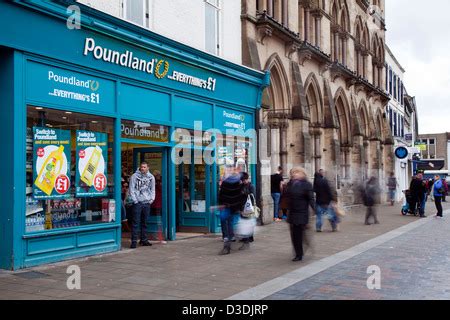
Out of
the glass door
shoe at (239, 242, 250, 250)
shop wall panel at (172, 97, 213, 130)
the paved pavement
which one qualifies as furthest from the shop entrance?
shoe at (239, 242, 250, 250)

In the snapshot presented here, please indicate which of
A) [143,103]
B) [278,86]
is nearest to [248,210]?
[143,103]

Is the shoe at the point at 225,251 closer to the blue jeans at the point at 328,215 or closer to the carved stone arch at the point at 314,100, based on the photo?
the blue jeans at the point at 328,215

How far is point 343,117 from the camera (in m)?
26.1

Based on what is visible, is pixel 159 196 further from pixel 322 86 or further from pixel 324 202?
pixel 322 86

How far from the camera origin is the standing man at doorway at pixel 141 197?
33.8 ft

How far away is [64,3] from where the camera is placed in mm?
8727

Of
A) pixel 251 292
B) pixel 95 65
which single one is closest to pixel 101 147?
pixel 95 65

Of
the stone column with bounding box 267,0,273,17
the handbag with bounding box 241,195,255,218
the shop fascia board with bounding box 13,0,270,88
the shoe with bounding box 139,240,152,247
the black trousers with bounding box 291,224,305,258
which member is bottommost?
the shoe with bounding box 139,240,152,247

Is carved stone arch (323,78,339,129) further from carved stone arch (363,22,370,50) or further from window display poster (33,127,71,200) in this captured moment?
window display poster (33,127,71,200)

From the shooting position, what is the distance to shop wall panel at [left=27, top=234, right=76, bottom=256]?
816cm

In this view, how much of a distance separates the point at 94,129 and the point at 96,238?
79.5 inches

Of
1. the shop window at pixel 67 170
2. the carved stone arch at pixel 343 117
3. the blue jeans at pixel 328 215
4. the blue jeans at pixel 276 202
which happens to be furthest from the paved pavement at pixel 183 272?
the carved stone arch at pixel 343 117

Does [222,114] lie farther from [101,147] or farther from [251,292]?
[251,292]

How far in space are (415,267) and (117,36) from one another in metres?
6.78
